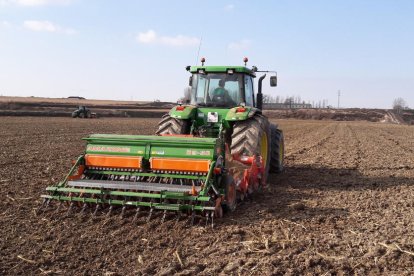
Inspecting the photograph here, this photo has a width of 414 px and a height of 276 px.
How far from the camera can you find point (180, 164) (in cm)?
618

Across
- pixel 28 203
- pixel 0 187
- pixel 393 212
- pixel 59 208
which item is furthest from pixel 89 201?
pixel 393 212

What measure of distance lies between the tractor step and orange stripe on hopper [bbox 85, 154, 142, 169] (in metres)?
0.36

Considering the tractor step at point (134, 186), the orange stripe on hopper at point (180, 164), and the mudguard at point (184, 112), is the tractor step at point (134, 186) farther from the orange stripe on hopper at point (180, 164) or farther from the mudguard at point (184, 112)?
the mudguard at point (184, 112)

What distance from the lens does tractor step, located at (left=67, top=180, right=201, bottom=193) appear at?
5723 millimetres

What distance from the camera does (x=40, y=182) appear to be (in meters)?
8.13

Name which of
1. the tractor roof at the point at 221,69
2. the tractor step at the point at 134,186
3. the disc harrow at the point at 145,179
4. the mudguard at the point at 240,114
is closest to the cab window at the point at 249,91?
the tractor roof at the point at 221,69

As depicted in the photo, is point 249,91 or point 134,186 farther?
point 249,91

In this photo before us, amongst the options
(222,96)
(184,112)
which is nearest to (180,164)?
(184,112)

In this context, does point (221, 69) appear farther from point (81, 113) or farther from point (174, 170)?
point (81, 113)

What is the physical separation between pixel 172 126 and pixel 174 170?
210 centimetres

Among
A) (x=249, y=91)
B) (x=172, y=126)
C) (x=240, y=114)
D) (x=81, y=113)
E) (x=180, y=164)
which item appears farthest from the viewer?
(x=81, y=113)

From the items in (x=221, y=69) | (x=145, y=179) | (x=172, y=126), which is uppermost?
(x=221, y=69)

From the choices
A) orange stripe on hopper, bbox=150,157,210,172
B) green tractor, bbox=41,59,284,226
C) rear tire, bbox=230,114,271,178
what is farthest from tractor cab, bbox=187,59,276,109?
orange stripe on hopper, bbox=150,157,210,172

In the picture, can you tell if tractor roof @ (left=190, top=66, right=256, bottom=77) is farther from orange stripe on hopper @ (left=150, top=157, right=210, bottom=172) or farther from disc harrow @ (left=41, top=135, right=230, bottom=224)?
orange stripe on hopper @ (left=150, top=157, right=210, bottom=172)
